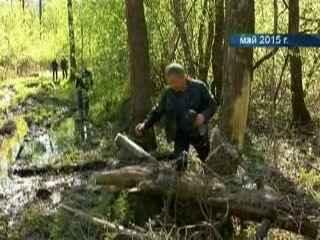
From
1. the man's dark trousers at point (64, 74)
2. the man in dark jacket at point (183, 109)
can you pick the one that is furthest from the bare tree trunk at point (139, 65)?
the man's dark trousers at point (64, 74)

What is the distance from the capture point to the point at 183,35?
52.9ft

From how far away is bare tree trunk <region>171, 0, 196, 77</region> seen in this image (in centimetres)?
1612

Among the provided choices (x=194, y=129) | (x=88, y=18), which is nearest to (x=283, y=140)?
(x=194, y=129)

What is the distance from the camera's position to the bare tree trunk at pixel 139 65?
12898 millimetres

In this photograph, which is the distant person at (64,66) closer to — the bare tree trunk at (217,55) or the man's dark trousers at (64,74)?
the man's dark trousers at (64,74)

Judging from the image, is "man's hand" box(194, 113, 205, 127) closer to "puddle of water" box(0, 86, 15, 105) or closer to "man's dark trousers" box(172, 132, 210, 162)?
"man's dark trousers" box(172, 132, 210, 162)

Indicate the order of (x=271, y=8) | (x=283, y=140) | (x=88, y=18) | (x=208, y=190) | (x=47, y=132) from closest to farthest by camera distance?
(x=208, y=190) < (x=283, y=140) < (x=271, y=8) < (x=47, y=132) < (x=88, y=18)

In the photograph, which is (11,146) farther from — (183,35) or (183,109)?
(183,109)

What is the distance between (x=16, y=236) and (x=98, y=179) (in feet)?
4.78

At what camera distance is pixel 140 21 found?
12.9m

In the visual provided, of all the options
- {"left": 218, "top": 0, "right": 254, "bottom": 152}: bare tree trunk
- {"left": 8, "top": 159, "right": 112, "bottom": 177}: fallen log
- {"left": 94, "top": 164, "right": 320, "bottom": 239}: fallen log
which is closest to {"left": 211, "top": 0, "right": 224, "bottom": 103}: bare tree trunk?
{"left": 8, "top": 159, "right": 112, "bottom": 177}: fallen log

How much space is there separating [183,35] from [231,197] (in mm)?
9533

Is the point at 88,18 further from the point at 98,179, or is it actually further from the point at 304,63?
the point at 98,179

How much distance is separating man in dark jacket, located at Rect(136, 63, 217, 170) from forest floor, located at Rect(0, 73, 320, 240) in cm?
43
